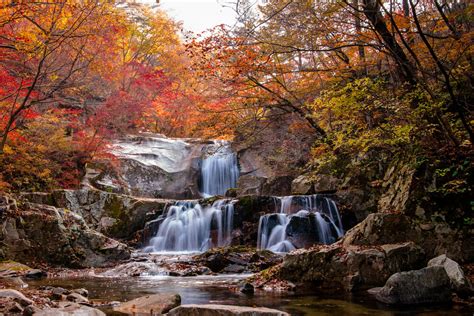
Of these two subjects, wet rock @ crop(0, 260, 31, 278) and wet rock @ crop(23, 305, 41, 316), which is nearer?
wet rock @ crop(23, 305, 41, 316)

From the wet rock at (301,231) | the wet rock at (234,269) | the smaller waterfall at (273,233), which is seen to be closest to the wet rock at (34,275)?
the wet rock at (234,269)

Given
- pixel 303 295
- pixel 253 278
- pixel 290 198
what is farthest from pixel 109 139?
pixel 303 295

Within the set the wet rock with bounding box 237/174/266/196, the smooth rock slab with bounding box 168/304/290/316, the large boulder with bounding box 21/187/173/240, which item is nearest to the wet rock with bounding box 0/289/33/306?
the smooth rock slab with bounding box 168/304/290/316

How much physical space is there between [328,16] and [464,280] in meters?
5.72

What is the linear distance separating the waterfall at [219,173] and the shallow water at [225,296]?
11239 millimetres

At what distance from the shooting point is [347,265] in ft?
27.4

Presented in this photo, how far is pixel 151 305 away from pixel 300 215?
8.56 metres

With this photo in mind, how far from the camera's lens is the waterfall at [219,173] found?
21828 millimetres

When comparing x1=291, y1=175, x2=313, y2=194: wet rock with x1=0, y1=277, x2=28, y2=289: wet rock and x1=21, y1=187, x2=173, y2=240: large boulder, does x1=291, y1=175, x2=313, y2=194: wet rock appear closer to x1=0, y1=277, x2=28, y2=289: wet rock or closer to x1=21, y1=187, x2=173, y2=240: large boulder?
x1=21, y1=187, x2=173, y2=240: large boulder

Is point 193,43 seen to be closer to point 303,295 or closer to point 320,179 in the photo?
point 303,295

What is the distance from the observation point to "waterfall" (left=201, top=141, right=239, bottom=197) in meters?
21.8

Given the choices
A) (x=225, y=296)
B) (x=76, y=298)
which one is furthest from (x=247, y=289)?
(x=76, y=298)

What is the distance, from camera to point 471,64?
948 centimetres

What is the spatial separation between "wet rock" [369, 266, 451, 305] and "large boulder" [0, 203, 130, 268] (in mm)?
9101
